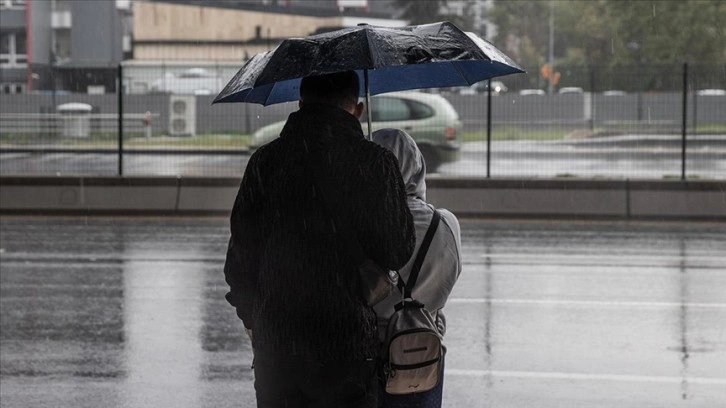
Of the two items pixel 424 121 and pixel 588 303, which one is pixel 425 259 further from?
pixel 424 121

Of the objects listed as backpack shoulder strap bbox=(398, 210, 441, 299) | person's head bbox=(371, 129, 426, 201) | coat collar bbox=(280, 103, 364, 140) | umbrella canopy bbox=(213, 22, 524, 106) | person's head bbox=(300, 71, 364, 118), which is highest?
umbrella canopy bbox=(213, 22, 524, 106)

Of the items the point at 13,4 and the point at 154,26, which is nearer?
the point at 13,4

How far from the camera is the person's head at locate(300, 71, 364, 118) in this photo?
3830 millimetres

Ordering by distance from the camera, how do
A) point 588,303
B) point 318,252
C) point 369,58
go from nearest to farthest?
point 318,252 → point 369,58 → point 588,303

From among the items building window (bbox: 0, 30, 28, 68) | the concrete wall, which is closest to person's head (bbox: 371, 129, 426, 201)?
the concrete wall

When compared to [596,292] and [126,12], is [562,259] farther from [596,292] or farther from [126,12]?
[126,12]

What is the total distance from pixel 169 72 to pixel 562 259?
1939cm

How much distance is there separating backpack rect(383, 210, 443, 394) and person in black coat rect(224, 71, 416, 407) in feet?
0.29

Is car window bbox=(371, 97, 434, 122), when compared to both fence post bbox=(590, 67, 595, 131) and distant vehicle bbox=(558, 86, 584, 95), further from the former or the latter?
distant vehicle bbox=(558, 86, 584, 95)

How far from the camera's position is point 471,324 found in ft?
30.6

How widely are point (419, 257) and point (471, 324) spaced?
5.40m

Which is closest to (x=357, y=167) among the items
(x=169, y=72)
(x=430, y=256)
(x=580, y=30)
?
Result: (x=430, y=256)

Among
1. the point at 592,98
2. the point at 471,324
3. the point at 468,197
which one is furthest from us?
the point at 592,98

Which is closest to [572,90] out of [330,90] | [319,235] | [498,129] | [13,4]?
[498,129]
